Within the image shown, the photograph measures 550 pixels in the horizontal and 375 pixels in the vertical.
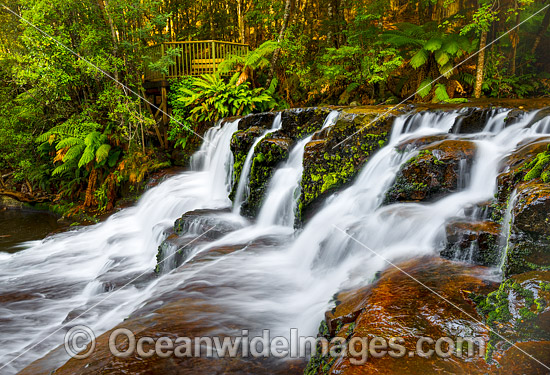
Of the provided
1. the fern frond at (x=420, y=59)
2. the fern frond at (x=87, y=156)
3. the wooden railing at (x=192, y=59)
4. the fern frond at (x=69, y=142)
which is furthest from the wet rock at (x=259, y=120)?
the fern frond at (x=69, y=142)

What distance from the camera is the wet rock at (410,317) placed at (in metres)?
2.13

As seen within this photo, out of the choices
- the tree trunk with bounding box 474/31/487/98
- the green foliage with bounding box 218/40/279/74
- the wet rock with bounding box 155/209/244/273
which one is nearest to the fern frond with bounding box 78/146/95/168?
the green foliage with bounding box 218/40/279/74

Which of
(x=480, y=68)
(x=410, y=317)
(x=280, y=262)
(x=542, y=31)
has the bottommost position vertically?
(x=280, y=262)

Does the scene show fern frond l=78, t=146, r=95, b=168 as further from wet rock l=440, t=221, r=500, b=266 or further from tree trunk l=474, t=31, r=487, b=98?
tree trunk l=474, t=31, r=487, b=98

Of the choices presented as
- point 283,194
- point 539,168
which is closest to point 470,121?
point 539,168

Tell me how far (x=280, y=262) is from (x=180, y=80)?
10.3 metres

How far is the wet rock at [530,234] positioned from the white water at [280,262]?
0.98 m

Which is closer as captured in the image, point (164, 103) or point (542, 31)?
point (542, 31)

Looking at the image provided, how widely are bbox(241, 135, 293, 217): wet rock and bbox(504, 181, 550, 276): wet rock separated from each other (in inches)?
184

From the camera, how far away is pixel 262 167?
715 centimetres

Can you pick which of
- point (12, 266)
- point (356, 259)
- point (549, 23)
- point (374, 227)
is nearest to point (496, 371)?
point (356, 259)

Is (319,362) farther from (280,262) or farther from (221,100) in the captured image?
(221,100)

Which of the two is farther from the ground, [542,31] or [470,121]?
[542,31]

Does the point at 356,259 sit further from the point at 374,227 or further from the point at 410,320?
the point at 410,320
